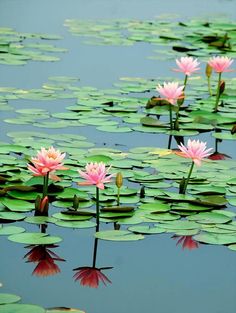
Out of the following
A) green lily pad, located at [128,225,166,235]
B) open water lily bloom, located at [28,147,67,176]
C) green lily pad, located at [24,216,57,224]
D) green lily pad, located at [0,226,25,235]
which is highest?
open water lily bloom, located at [28,147,67,176]

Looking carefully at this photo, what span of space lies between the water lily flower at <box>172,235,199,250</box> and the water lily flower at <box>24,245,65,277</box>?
1.22ft

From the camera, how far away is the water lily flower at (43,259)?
8.41ft

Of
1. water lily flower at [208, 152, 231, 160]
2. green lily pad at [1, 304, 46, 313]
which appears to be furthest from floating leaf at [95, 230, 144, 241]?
water lily flower at [208, 152, 231, 160]

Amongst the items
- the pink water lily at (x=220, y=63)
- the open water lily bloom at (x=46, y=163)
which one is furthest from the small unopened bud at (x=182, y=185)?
the pink water lily at (x=220, y=63)

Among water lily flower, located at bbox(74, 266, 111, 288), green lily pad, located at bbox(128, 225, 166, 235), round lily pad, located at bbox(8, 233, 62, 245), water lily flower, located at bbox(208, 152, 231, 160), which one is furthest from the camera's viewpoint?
water lily flower, located at bbox(208, 152, 231, 160)

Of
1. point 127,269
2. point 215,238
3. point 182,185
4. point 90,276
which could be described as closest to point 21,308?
point 90,276

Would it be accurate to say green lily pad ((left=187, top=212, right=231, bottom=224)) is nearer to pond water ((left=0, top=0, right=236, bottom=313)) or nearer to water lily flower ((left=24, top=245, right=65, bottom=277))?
pond water ((left=0, top=0, right=236, bottom=313))

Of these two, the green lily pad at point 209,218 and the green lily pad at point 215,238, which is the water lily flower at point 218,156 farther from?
the green lily pad at point 215,238

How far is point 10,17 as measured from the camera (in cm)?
686

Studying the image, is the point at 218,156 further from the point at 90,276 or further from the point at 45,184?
the point at 90,276

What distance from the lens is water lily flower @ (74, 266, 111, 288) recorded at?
2498 millimetres

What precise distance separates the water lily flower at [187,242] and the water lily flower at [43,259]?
0.37 metres

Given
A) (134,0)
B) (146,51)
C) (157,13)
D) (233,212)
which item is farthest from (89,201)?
(134,0)

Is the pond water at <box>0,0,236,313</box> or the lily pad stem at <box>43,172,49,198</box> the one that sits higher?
the lily pad stem at <box>43,172,49,198</box>
